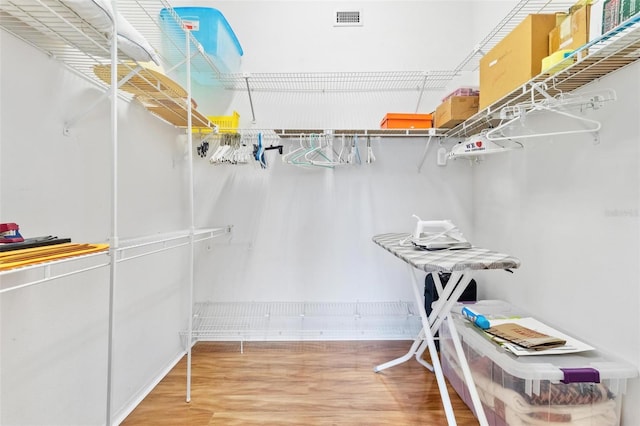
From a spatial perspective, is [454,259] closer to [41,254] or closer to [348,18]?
[41,254]

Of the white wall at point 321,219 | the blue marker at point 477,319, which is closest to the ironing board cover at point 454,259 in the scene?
the blue marker at point 477,319

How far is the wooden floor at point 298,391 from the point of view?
151cm

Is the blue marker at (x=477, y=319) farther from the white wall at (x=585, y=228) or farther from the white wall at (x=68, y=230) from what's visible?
the white wall at (x=68, y=230)

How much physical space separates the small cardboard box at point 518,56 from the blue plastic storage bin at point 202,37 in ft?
5.51

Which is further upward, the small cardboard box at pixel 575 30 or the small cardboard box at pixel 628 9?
the small cardboard box at pixel 575 30

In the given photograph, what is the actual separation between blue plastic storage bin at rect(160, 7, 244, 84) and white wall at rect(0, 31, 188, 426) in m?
0.47

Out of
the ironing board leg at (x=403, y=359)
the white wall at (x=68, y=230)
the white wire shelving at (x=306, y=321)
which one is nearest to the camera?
the white wall at (x=68, y=230)

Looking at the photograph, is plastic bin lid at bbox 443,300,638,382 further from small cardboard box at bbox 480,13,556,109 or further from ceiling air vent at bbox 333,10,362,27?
ceiling air vent at bbox 333,10,362,27

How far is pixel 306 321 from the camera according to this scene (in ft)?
7.79

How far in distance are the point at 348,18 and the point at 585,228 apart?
2205 mm

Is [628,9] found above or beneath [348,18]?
beneath

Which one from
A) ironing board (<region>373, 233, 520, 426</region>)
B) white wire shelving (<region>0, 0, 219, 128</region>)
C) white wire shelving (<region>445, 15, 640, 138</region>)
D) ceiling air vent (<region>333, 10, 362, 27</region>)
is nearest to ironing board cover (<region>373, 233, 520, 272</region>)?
ironing board (<region>373, 233, 520, 426</region>)

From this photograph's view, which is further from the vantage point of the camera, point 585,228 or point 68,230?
point 585,228

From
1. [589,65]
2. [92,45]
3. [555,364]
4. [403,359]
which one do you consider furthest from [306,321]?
[589,65]
